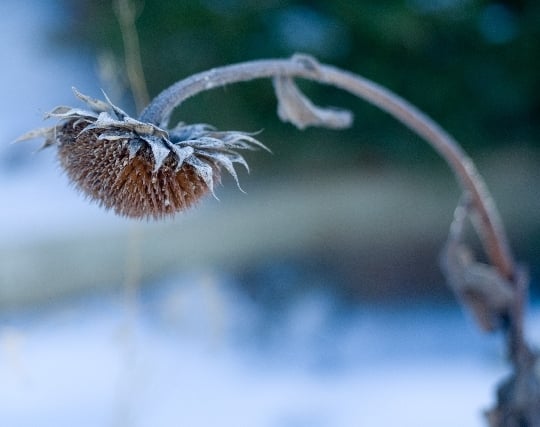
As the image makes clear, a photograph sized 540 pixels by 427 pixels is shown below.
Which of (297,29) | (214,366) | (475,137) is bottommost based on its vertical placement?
(214,366)

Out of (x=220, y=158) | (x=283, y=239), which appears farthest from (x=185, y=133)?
(x=283, y=239)

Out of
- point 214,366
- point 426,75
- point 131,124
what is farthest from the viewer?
point 426,75

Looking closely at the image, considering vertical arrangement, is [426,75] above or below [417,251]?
above

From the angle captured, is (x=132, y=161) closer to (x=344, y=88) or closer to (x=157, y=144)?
(x=157, y=144)

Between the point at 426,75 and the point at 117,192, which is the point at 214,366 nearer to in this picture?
the point at 426,75

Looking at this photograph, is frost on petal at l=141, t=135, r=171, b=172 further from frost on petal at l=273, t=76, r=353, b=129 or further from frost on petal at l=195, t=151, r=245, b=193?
Answer: frost on petal at l=273, t=76, r=353, b=129

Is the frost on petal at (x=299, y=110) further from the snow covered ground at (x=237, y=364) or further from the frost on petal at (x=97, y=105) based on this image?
the snow covered ground at (x=237, y=364)

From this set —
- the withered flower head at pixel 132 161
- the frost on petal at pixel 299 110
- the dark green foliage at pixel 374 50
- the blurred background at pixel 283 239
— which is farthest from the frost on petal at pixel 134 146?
the dark green foliage at pixel 374 50

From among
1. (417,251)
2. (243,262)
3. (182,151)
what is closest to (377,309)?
(417,251)
